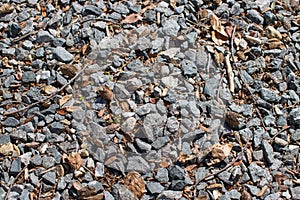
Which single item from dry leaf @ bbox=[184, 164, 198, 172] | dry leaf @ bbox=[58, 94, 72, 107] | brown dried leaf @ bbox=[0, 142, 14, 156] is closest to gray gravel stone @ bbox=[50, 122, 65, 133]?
dry leaf @ bbox=[58, 94, 72, 107]

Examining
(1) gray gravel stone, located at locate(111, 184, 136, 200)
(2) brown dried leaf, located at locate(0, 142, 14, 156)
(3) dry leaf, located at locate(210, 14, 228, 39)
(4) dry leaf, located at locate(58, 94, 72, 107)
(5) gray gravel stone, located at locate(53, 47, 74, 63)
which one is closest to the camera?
(1) gray gravel stone, located at locate(111, 184, 136, 200)

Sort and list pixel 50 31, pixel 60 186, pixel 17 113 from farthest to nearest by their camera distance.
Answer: pixel 50 31 < pixel 17 113 < pixel 60 186

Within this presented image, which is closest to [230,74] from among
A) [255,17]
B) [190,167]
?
[255,17]

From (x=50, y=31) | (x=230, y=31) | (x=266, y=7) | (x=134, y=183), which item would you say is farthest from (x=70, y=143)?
(x=266, y=7)

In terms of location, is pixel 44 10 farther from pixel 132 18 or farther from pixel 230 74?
pixel 230 74

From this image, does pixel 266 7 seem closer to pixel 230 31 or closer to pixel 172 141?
pixel 230 31

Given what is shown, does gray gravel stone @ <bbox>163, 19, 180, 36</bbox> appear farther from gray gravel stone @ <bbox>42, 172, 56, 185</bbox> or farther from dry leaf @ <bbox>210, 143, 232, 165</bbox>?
gray gravel stone @ <bbox>42, 172, 56, 185</bbox>

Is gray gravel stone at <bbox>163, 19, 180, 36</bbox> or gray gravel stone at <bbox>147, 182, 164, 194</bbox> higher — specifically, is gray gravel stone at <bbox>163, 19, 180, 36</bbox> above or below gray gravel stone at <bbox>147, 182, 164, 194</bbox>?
above
